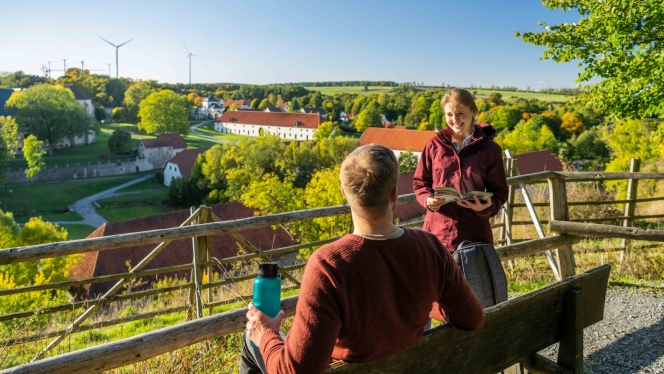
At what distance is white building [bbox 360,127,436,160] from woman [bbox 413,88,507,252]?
6179 centimetres

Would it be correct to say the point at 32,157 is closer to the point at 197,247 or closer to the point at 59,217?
the point at 59,217

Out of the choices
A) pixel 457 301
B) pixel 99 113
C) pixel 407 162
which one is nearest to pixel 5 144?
pixel 407 162

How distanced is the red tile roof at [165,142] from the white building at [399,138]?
23652mm

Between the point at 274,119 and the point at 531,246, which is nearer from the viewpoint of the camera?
the point at 531,246

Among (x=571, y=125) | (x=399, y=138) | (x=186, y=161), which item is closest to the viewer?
(x=186, y=161)

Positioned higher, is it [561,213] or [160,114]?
[160,114]

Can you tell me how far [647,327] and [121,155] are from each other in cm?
6626

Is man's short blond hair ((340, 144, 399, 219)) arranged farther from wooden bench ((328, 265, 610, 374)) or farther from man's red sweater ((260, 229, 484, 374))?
wooden bench ((328, 265, 610, 374))

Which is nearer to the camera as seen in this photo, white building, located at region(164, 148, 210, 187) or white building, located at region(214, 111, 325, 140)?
white building, located at region(164, 148, 210, 187)

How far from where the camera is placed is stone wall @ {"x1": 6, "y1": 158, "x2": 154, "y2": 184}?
173ft

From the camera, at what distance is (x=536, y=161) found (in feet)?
136

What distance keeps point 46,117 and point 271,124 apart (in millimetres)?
44939

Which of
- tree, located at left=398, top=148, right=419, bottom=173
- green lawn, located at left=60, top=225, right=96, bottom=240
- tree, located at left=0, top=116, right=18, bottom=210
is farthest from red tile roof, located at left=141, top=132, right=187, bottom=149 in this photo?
tree, located at left=398, top=148, right=419, bottom=173

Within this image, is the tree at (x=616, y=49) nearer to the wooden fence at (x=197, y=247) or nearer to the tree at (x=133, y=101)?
the wooden fence at (x=197, y=247)
